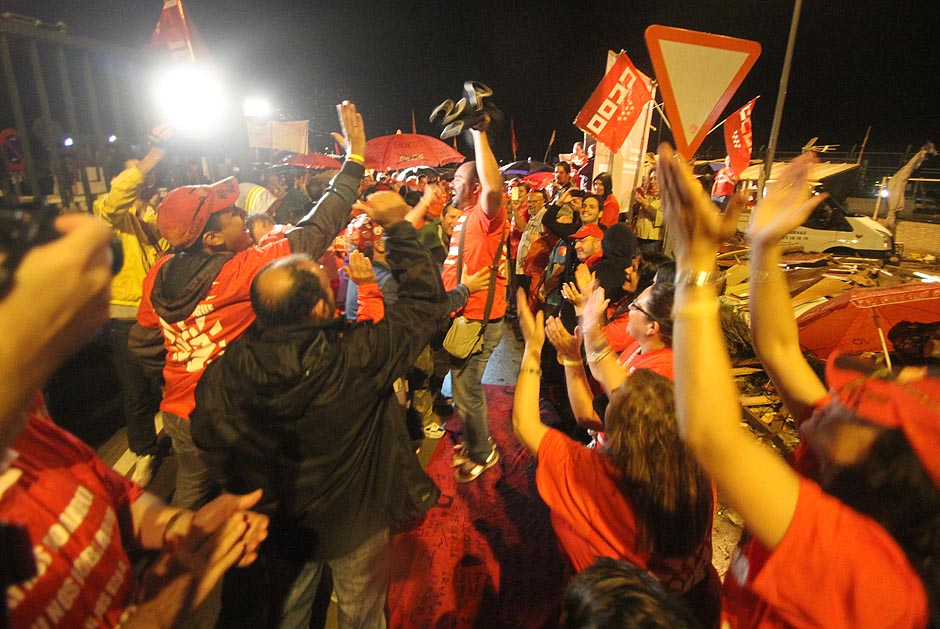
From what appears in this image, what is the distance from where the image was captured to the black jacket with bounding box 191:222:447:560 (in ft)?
6.08

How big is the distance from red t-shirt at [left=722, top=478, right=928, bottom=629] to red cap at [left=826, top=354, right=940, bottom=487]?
0.68ft

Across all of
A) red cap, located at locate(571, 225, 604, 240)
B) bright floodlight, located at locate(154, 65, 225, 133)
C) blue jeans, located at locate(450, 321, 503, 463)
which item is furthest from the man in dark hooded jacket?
red cap, located at locate(571, 225, 604, 240)

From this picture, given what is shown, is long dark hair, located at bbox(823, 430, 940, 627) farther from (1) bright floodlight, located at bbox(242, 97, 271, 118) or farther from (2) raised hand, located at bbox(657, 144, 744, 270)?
(1) bright floodlight, located at bbox(242, 97, 271, 118)

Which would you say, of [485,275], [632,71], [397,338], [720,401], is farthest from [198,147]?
[632,71]

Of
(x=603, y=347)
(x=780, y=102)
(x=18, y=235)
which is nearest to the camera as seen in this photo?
(x=18, y=235)

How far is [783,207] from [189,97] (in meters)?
3.48

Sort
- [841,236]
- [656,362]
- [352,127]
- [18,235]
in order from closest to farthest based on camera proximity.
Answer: [18,235], [656,362], [352,127], [841,236]

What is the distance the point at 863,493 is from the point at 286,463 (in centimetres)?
197

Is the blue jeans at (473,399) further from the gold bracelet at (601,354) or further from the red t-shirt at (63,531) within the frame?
the red t-shirt at (63,531)

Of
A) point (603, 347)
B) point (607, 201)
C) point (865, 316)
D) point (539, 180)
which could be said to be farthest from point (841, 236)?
point (603, 347)

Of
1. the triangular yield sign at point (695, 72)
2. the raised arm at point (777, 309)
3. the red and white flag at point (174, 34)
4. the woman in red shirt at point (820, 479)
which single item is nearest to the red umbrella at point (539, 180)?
the triangular yield sign at point (695, 72)

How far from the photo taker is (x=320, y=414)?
191cm

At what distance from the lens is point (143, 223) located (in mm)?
3930

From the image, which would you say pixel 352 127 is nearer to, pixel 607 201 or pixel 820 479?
pixel 820 479
